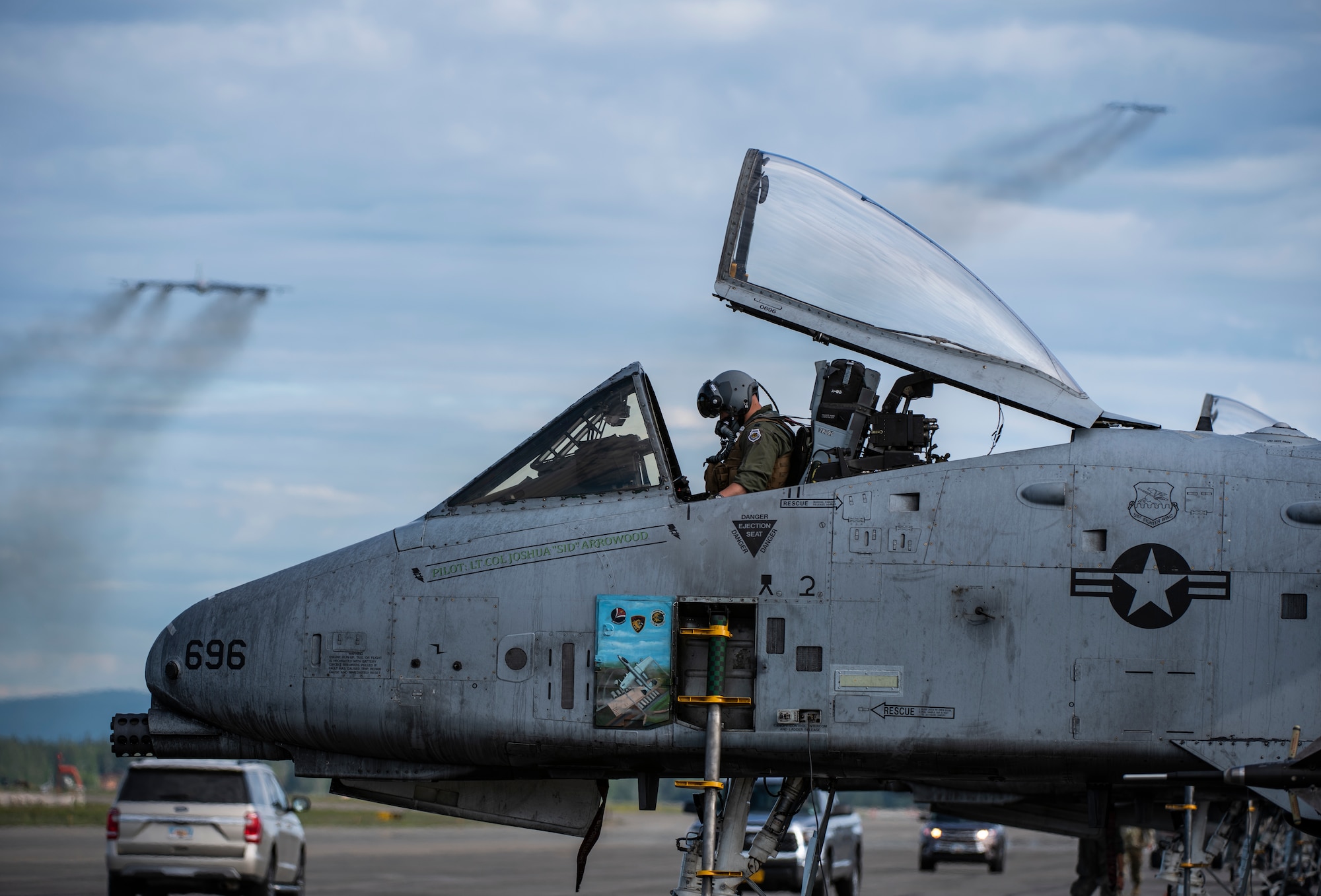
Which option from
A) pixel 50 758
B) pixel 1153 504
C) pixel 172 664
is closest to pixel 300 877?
pixel 172 664

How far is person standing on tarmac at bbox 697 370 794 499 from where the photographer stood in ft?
29.5

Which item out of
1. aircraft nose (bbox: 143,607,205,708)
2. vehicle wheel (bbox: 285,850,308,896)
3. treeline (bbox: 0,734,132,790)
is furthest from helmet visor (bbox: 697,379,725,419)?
treeline (bbox: 0,734,132,790)

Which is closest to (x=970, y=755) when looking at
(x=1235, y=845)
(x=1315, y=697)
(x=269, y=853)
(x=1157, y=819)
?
(x=1315, y=697)

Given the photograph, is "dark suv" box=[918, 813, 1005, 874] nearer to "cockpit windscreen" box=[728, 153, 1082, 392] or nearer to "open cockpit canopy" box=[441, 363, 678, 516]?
"cockpit windscreen" box=[728, 153, 1082, 392]

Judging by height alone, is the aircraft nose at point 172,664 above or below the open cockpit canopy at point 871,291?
below

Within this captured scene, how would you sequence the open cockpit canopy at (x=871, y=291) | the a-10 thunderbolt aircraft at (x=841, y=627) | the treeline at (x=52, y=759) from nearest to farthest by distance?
the a-10 thunderbolt aircraft at (x=841, y=627) → the open cockpit canopy at (x=871, y=291) → the treeline at (x=52, y=759)

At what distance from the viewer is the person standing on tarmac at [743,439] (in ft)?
29.5

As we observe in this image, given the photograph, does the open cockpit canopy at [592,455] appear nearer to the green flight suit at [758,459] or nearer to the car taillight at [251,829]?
the green flight suit at [758,459]

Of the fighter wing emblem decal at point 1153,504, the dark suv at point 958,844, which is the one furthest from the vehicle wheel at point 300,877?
the dark suv at point 958,844

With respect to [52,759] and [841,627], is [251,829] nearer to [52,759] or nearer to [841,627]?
[841,627]

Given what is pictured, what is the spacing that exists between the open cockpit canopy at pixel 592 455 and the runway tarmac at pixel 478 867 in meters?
14.8

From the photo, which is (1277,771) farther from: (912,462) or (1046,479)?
(912,462)

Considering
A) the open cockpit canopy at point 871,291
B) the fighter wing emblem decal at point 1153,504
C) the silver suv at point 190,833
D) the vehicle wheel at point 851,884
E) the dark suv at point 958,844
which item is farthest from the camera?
the dark suv at point 958,844

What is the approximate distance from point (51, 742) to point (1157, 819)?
13919cm
